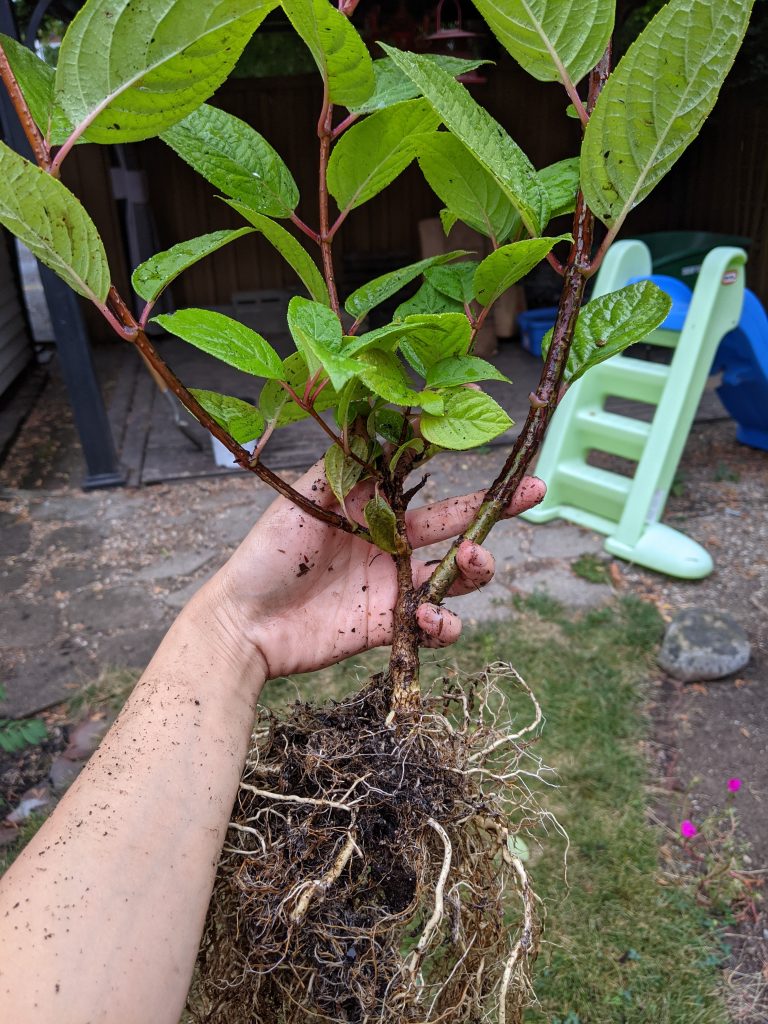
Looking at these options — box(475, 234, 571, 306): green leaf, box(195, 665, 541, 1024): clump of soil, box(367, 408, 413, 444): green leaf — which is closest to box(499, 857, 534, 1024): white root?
box(195, 665, 541, 1024): clump of soil

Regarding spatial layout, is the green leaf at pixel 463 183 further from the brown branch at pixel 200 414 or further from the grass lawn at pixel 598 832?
the grass lawn at pixel 598 832

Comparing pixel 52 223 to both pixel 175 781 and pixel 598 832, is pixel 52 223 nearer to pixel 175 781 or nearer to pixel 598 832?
pixel 175 781

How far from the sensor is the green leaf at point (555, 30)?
72 centimetres

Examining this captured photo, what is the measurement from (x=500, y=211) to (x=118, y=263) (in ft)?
23.4

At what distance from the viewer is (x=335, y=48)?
0.75 metres

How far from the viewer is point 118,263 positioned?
726 centimetres

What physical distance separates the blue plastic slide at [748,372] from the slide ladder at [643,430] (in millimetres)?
236

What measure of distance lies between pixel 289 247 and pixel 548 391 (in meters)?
0.33

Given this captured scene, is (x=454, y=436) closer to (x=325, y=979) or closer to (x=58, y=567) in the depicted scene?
(x=325, y=979)

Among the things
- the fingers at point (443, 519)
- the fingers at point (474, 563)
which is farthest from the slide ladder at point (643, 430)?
the fingers at point (474, 563)

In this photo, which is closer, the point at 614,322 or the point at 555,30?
the point at 555,30

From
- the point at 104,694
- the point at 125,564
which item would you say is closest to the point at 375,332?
the point at 104,694

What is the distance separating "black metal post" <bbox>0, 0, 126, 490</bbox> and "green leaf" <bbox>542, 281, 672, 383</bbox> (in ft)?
11.1

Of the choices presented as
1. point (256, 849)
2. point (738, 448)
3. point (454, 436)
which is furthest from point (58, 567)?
point (738, 448)
